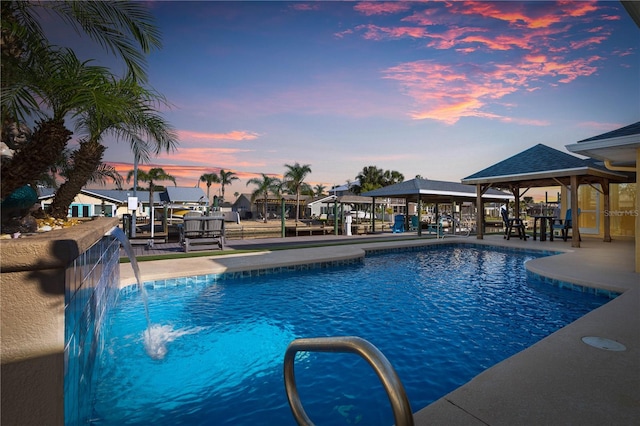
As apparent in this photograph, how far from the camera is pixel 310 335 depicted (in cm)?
495

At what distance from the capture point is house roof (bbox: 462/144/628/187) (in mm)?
12664

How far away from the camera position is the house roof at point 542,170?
12.7 metres

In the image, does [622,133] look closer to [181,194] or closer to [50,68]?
[50,68]

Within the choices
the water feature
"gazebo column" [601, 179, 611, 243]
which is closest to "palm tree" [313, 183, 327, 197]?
"gazebo column" [601, 179, 611, 243]

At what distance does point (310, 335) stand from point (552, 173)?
13305 mm

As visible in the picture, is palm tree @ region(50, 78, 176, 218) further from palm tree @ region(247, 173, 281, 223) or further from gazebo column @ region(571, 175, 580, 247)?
palm tree @ region(247, 173, 281, 223)

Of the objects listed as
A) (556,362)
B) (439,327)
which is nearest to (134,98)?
(439,327)

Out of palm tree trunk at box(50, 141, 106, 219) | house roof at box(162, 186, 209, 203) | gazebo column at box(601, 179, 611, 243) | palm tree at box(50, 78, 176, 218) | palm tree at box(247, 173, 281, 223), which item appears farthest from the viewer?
house roof at box(162, 186, 209, 203)

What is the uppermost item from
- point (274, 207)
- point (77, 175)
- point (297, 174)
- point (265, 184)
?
point (297, 174)

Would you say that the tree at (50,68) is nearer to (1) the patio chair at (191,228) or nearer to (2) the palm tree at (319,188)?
(1) the patio chair at (191,228)

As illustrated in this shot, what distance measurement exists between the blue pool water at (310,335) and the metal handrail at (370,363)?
1.28m

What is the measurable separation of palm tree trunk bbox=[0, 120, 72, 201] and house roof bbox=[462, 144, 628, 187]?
15873 millimetres

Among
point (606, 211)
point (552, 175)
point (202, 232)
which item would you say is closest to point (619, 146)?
point (552, 175)

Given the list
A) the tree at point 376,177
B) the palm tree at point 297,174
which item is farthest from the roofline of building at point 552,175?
the tree at point 376,177
